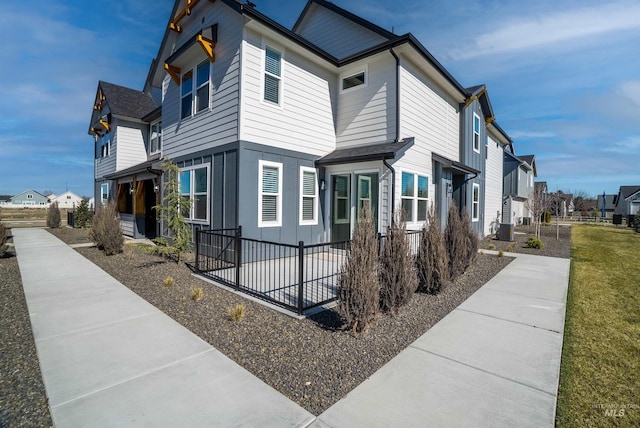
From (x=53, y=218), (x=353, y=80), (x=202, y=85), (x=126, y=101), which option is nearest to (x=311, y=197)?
(x=353, y=80)

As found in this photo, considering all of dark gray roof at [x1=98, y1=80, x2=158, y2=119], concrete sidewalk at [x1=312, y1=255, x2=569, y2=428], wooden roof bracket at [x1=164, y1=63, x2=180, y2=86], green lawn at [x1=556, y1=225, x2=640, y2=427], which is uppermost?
dark gray roof at [x1=98, y1=80, x2=158, y2=119]

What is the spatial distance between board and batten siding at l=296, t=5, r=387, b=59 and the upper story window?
8319mm

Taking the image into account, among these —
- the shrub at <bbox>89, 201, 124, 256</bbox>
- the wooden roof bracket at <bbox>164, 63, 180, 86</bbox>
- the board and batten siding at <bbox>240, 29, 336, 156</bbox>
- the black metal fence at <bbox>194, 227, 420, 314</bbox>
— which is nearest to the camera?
the black metal fence at <bbox>194, 227, 420, 314</bbox>

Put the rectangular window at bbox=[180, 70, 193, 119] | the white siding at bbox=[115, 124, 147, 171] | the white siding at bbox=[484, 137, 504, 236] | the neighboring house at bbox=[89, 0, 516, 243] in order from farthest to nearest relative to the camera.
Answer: the white siding at bbox=[484, 137, 504, 236] → the white siding at bbox=[115, 124, 147, 171] → the rectangular window at bbox=[180, 70, 193, 119] → the neighboring house at bbox=[89, 0, 516, 243]

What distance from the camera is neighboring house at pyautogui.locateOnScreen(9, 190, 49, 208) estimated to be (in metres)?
93.4

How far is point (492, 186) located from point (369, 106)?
12.6 metres

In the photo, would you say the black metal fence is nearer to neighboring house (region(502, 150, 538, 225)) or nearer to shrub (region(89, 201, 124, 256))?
shrub (region(89, 201, 124, 256))

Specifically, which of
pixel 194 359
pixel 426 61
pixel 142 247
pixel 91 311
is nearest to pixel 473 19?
pixel 426 61

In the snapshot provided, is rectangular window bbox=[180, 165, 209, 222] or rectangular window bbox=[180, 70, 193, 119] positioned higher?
rectangular window bbox=[180, 70, 193, 119]

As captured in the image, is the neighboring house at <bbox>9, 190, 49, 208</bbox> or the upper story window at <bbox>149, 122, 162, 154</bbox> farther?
the neighboring house at <bbox>9, 190, 49, 208</bbox>

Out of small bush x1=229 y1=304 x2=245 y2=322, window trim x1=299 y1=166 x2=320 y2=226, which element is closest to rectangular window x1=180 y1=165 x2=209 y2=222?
window trim x1=299 y1=166 x2=320 y2=226

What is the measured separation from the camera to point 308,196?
9.32 m

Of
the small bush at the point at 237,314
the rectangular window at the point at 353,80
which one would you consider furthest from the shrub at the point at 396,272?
the rectangular window at the point at 353,80

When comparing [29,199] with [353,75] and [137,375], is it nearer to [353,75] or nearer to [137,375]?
[353,75]
